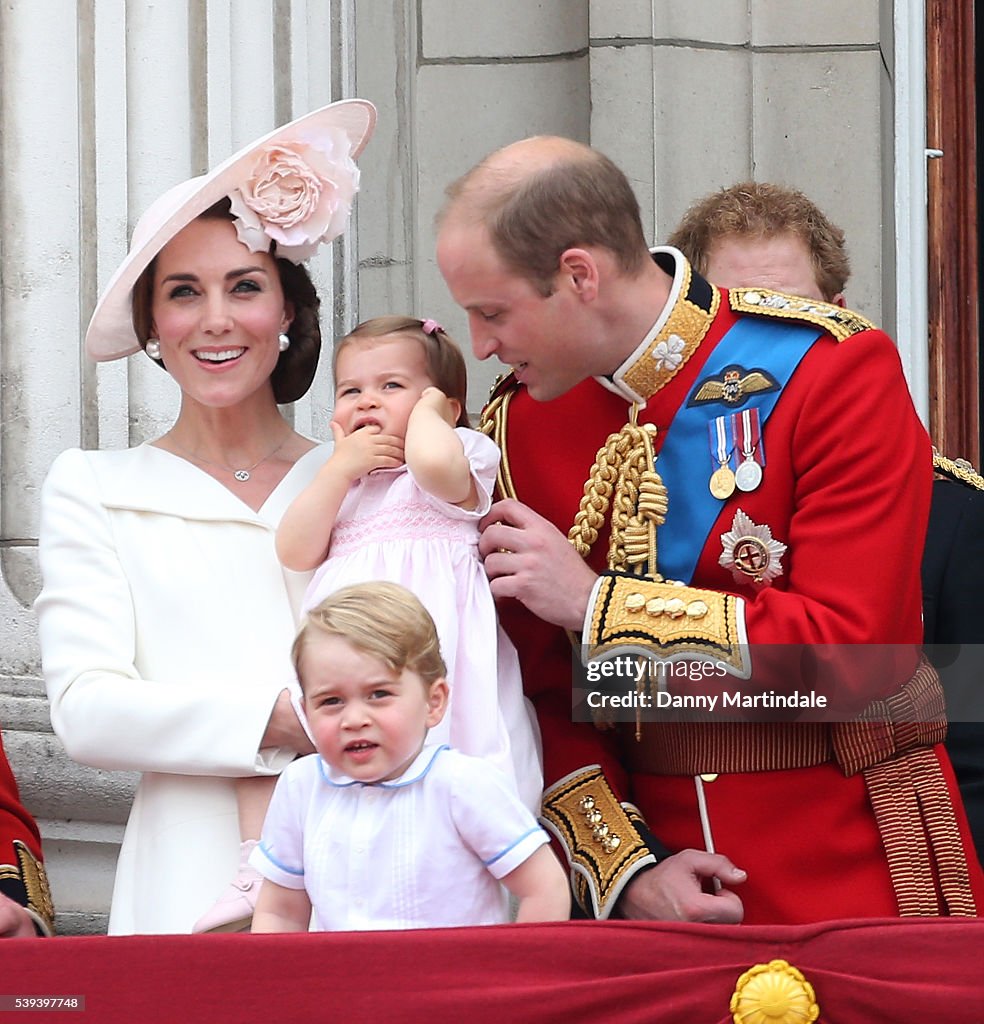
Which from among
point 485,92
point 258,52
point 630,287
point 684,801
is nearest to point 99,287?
point 258,52

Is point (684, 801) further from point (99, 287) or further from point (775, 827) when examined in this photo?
point (99, 287)

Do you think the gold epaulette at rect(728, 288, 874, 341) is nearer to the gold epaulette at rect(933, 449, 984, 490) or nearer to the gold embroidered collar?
the gold embroidered collar

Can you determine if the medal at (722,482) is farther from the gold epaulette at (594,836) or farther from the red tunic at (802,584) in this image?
the gold epaulette at (594,836)

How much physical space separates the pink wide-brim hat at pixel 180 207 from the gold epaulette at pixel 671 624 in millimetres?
796

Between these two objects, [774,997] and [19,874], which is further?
[19,874]

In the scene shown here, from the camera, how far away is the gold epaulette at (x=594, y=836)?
2.68 metres

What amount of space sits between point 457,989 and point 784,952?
358mm

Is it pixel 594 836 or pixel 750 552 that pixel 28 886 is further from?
pixel 750 552

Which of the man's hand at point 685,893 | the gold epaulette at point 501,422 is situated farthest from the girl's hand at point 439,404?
the man's hand at point 685,893

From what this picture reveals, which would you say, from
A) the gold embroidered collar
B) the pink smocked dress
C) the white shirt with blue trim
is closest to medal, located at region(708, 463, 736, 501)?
the gold embroidered collar

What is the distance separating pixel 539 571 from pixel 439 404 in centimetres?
30

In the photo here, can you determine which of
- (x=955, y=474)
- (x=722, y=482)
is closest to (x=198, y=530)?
(x=722, y=482)

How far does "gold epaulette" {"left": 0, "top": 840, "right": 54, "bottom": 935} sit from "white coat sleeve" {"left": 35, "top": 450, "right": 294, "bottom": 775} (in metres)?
0.26

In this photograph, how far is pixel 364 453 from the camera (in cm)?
270
